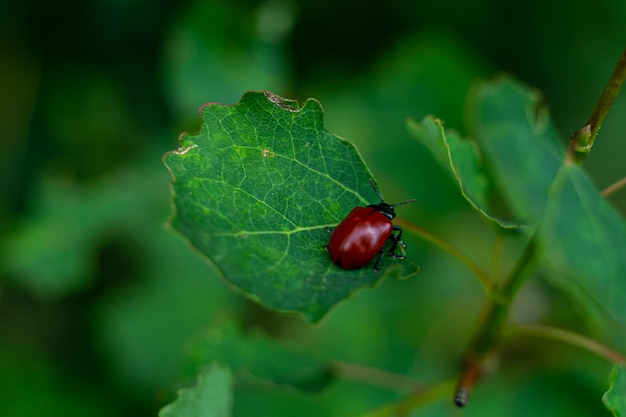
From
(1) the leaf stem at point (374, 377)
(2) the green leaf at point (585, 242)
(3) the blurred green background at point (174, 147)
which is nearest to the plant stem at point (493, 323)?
(2) the green leaf at point (585, 242)

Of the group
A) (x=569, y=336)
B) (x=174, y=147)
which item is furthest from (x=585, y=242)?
(x=174, y=147)

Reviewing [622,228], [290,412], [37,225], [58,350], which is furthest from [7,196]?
[622,228]

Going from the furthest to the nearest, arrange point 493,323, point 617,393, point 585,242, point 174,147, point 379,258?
point 174,147 → point 493,323 → point 379,258 → point 617,393 → point 585,242

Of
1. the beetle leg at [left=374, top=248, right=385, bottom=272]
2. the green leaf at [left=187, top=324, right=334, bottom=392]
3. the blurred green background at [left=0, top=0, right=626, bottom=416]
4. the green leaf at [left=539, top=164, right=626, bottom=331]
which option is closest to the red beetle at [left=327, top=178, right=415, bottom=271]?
the beetle leg at [left=374, top=248, right=385, bottom=272]

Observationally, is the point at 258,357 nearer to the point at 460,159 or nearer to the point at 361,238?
the point at 361,238

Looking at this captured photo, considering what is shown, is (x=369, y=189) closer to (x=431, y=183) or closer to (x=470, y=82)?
(x=431, y=183)

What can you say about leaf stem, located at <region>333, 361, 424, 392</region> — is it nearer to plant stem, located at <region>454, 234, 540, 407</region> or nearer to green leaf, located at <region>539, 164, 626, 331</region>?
plant stem, located at <region>454, 234, 540, 407</region>
